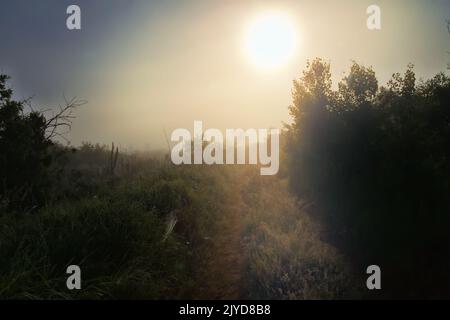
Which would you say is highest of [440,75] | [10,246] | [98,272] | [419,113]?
[440,75]

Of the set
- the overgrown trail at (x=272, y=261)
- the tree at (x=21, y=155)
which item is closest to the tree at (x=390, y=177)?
the overgrown trail at (x=272, y=261)

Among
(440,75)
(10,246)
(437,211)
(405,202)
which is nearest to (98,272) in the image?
(10,246)

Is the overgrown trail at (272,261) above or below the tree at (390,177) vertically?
below

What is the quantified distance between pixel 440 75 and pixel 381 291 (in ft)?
19.5

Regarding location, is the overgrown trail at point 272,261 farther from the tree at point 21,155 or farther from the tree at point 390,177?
the tree at point 21,155

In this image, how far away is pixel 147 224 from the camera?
8.11m

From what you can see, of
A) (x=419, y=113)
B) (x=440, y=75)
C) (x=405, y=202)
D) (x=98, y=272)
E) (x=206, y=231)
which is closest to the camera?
(x=98, y=272)

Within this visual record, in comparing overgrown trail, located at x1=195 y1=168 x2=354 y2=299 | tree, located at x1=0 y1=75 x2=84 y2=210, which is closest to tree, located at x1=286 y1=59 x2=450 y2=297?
overgrown trail, located at x1=195 y1=168 x2=354 y2=299

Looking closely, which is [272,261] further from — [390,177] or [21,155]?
[21,155]

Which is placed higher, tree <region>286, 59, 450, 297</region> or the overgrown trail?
tree <region>286, 59, 450, 297</region>

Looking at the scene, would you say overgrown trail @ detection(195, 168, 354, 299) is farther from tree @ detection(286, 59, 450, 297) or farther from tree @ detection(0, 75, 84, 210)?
tree @ detection(0, 75, 84, 210)

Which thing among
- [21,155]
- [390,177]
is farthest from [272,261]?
[21,155]

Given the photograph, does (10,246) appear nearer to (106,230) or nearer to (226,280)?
(106,230)

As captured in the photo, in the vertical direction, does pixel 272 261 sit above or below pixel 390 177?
below
